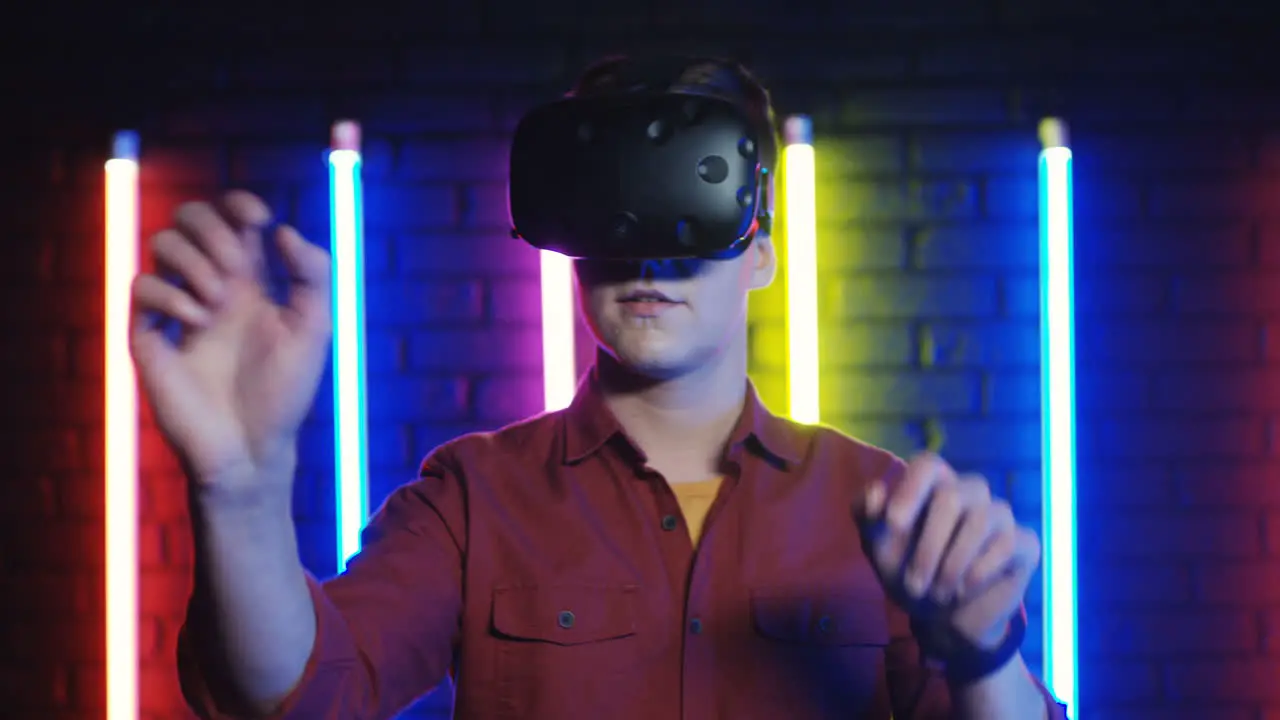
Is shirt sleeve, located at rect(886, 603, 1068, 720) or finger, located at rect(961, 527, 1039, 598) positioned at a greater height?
finger, located at rect(961, 527, 1039, 598)

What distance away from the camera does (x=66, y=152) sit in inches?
65.1

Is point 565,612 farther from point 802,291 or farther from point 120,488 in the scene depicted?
point 120,488

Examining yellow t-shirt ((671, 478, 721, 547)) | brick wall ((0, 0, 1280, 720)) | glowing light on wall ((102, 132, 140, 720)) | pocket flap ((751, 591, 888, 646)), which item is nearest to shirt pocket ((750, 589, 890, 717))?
pocket flap ((751, 591, 888, 646))

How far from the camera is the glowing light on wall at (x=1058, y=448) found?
1.43 m

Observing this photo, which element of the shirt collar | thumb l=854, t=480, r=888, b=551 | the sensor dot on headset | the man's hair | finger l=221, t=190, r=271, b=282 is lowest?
thumb l=854, t=480, r=888, b=551

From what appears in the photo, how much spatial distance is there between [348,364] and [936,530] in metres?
1.01

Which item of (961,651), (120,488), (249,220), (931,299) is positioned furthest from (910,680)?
(120,488)

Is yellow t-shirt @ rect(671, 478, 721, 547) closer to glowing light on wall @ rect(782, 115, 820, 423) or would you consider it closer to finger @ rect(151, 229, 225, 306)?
glowing light on wall @ rect(782, 115, 820, 423)

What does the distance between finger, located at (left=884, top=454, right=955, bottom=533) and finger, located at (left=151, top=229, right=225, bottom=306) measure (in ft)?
1.74

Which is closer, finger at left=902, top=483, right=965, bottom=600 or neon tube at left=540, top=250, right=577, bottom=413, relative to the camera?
finger at left=902, top=483, right=965, bottom=600

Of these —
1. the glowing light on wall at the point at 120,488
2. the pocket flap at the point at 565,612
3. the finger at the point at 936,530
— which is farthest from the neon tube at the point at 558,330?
the finger at the point at 936,530

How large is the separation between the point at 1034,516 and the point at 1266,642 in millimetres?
462

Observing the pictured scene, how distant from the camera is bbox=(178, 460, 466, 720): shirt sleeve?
0.76 meters

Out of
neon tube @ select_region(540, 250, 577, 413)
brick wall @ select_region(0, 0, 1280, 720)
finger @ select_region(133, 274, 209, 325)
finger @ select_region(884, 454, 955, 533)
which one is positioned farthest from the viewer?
brick wall @ select_region(0, 0, 1280, 720)
